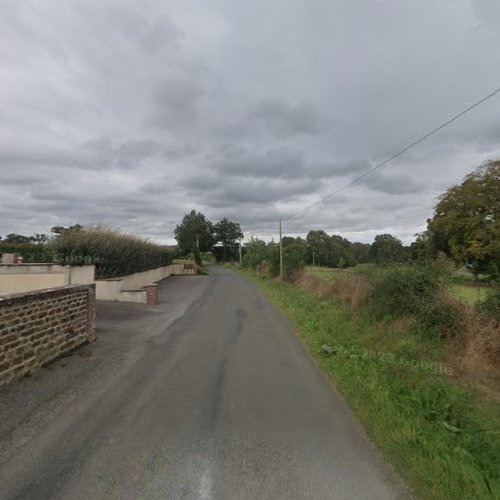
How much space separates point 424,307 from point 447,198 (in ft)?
121

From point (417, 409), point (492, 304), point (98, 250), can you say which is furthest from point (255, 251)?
point (417, 409)

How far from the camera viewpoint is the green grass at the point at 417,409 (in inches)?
122

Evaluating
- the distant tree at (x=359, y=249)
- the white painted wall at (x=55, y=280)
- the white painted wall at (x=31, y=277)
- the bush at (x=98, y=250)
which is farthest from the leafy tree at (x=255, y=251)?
the distant tree at (x=359, y=249)

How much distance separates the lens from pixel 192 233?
67312 mm

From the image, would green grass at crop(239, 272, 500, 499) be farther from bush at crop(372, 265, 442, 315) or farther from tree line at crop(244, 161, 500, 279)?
tree line at crop(244, 161, 500, 279)

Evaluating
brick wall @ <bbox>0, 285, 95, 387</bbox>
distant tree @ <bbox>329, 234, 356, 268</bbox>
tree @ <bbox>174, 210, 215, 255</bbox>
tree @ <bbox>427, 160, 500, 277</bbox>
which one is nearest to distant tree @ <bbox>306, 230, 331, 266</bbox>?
distant tree @ <bbox>329, 234, 356, 268</bbox>

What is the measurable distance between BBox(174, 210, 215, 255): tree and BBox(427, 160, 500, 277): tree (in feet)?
139

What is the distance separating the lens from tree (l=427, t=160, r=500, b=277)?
3294 centimetres

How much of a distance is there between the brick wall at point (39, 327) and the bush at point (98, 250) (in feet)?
24.1

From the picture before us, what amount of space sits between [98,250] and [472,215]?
1470 inches

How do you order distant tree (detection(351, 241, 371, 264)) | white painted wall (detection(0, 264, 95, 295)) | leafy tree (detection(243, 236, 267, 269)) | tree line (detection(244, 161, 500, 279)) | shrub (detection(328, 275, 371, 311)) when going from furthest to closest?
distant tree (detection(351, 241, 371, 264))
leafy tree (detection(243, 236, 267, 269))
tree line (detection(244, 161, 500, 279))
white painted wall (detection(0, 264, 95, 295))
shrub (detection(328, 275, 371, 311))

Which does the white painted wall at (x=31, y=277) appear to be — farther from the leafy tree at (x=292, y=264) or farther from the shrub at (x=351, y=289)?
the leafy tree at (x=292, y=264)

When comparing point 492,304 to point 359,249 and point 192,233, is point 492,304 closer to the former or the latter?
point 192,233

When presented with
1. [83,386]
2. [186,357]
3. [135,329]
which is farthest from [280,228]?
[83,386]
